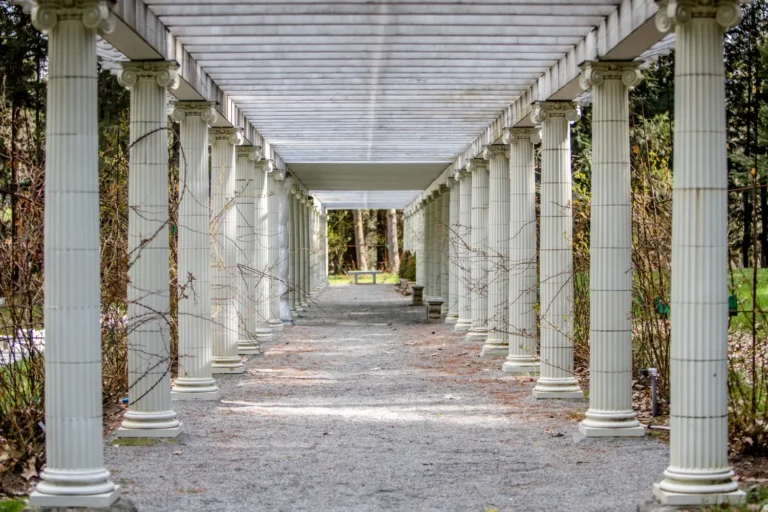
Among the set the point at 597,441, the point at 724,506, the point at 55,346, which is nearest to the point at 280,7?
the point at 55,346

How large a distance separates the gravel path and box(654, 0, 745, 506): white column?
74cm

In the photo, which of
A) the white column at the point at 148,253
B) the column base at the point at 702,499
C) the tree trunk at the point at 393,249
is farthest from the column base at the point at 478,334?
the tree trunk at the point at 393,249

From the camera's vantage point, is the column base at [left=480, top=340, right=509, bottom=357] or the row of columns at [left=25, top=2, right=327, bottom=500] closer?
the row of columns at [left=25, top=2, right=327, bottom=500]

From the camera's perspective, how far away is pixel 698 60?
8.12 meters

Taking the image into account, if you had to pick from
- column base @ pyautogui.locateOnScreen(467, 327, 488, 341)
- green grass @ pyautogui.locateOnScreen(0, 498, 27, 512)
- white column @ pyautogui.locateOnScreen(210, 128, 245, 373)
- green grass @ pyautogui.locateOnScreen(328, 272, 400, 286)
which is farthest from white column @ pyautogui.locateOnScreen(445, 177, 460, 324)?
green grass @ pyautogui.locateOnScreen(328, 272, 400, 286)

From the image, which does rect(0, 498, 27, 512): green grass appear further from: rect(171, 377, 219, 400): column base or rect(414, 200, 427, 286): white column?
rect(414, 200, 427, 286): white column

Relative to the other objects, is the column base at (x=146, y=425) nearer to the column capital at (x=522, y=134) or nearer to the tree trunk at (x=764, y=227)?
the column capital at (x=522, y=134)

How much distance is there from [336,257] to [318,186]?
37760mm

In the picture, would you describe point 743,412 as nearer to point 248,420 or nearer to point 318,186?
point 248,420

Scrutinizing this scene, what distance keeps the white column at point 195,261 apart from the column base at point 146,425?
119 inches

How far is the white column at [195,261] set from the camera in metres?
14.3

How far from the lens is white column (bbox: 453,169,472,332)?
25.2 metres

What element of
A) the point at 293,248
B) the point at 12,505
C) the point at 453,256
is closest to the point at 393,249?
the point at 293,248

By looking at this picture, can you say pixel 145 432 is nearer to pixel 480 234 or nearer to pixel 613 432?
pixel 613 432
